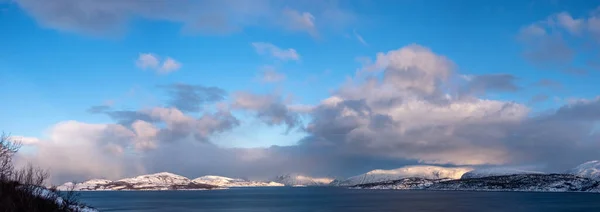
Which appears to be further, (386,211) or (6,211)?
(386,211)

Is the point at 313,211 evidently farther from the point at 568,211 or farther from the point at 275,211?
the point at 568,211

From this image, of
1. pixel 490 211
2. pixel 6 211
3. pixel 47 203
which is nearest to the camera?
pixel 6 211

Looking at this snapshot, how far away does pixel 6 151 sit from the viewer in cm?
3775

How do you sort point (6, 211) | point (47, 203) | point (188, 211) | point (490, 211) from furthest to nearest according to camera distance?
point (188, 211), point (490, 211), point (47, 203), point (6, 211)

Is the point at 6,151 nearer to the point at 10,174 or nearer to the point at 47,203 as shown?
the point at 10,174

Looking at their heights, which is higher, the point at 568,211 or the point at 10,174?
the point at 10,174

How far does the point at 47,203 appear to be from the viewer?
35.6 m

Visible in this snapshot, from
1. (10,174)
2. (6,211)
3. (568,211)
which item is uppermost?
(10,174)

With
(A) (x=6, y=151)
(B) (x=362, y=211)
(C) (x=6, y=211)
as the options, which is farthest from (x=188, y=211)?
(C) (x=6, y=211)

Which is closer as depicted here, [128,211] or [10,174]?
[10,174]

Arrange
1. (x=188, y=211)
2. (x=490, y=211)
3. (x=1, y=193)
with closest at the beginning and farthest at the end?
(x=1, y=193), (x=490, y=211), (x=188, y=211)

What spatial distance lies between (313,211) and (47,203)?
A: 115086 millimetres

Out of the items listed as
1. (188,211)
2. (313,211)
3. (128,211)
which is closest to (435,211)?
(313,211)

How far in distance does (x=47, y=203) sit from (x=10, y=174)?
4339 millimetres
